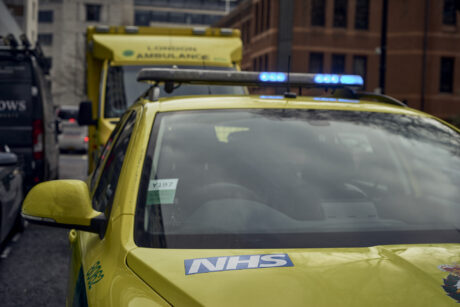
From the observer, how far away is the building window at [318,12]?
4144 cm

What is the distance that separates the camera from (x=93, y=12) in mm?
74000

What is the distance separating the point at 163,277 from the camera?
2049 mm

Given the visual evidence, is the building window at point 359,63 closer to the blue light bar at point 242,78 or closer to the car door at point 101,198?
the blue light bar at point 242,78

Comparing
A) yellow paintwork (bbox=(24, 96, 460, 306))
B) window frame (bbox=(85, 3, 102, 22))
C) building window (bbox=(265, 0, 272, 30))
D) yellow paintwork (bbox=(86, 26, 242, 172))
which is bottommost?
yellow paintwork (bbox=(24, 96, 460, 306))

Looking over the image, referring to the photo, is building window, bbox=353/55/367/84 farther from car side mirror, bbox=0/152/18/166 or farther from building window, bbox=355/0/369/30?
car side mirror, bbox=0/152/18/166

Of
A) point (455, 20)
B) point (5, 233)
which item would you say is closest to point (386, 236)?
point (5, 233)

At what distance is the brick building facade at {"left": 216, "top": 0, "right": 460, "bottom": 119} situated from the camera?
41.7 meters

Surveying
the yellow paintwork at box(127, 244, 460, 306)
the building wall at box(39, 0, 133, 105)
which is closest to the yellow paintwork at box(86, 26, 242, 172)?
the yellow paintwork at box(127, 244, 460, 306)

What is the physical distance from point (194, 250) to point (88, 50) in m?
8.95

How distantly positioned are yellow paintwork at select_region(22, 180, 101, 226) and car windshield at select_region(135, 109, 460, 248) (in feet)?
0.86

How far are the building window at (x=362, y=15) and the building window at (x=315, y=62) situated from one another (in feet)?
10.2

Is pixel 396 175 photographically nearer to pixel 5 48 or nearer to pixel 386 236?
pixel 386 236

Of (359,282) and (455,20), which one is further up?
(455,20)

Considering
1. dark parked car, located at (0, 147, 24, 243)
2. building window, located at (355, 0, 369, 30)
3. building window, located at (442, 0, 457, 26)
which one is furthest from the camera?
building window, located at (442, 0, 457, 26)
